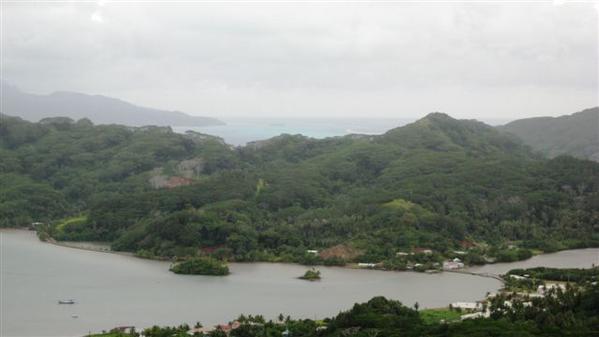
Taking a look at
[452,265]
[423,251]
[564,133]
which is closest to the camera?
[452,265]

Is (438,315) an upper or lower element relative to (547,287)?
lower

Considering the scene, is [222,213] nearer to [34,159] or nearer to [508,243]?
[508,243]

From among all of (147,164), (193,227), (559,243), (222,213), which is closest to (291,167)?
(147,164)

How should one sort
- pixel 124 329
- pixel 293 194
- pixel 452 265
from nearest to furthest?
pixel 124 329
pixel 452 265
pixel 293 194

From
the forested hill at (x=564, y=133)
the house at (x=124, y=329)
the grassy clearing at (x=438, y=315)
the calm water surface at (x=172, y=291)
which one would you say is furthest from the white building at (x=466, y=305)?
the forested hill at (x=564, y=133)

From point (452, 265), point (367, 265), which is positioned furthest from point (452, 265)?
point (367, 265)

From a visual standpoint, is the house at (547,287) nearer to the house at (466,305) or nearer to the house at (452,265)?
the house at (466,305)

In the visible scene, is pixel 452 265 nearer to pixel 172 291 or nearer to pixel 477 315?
pixel 477 315

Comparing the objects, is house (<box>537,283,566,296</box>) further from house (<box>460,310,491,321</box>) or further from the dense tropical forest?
house (<box>460,310,491,321</box>)
